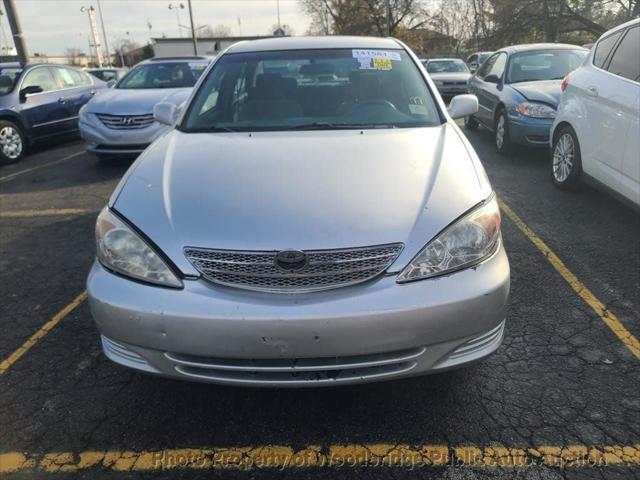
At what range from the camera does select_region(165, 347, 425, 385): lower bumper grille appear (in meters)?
2.06

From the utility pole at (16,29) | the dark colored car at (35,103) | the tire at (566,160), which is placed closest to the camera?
the tire at (566,160)

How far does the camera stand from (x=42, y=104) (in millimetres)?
8969

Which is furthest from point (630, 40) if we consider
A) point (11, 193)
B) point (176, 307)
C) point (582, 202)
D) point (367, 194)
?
point (11, 193)

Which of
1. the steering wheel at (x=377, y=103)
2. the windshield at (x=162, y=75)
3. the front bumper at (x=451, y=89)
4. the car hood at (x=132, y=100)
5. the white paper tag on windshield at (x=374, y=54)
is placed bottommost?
the front bumper at (x=451, y=89)

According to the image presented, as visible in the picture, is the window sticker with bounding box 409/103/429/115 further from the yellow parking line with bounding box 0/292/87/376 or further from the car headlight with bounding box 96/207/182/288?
the yellow parking line with bounding box 0/292/87/376

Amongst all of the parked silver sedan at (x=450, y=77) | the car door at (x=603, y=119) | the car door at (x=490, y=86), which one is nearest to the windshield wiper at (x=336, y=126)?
the car door at (x=603, y=119)

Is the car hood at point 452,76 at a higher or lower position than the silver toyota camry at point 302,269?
lower

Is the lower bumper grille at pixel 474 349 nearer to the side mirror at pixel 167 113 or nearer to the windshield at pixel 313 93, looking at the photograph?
the windshield at pixel 313 93

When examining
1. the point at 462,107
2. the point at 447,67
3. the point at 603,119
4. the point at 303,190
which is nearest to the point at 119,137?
the point at 462,107

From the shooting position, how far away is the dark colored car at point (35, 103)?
330 inches

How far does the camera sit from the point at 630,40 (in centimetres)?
455

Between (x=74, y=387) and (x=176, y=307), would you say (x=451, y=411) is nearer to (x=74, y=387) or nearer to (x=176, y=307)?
(x=176, y=307)

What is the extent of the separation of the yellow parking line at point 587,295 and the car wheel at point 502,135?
2.92m

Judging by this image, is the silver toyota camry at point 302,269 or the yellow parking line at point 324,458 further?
the yellow parking line at point 324,458
